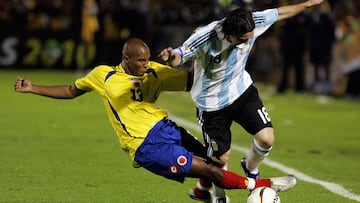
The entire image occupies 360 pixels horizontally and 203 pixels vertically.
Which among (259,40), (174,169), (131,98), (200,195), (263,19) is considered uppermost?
(263,19)

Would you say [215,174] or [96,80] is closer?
[215,174]

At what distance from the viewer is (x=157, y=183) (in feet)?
32.8

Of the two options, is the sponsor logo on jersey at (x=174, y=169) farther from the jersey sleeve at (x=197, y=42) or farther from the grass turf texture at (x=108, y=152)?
the grass turf texture at (x=108, y=152)

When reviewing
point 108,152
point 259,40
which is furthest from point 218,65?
point 259,40

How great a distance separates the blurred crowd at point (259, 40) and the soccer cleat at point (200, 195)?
6206 mm

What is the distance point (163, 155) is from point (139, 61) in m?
0.79

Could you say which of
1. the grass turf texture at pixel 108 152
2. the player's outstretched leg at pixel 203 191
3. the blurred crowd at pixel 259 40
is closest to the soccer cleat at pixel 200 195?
the player's outstretched leg at pixel 203 191

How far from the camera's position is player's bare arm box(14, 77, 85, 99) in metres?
8.31

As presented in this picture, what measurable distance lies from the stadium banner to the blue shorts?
20.7 metres

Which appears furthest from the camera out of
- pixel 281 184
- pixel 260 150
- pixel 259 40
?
pixel 259 40

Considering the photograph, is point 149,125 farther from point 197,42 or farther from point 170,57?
point 197,42

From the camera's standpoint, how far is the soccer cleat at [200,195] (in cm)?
860

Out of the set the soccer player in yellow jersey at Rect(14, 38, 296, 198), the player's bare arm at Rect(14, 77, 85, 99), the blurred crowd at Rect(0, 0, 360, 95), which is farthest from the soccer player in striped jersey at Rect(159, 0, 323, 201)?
the blurred crowd at Rect(0, 0, 360, 95)

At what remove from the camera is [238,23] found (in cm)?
820
